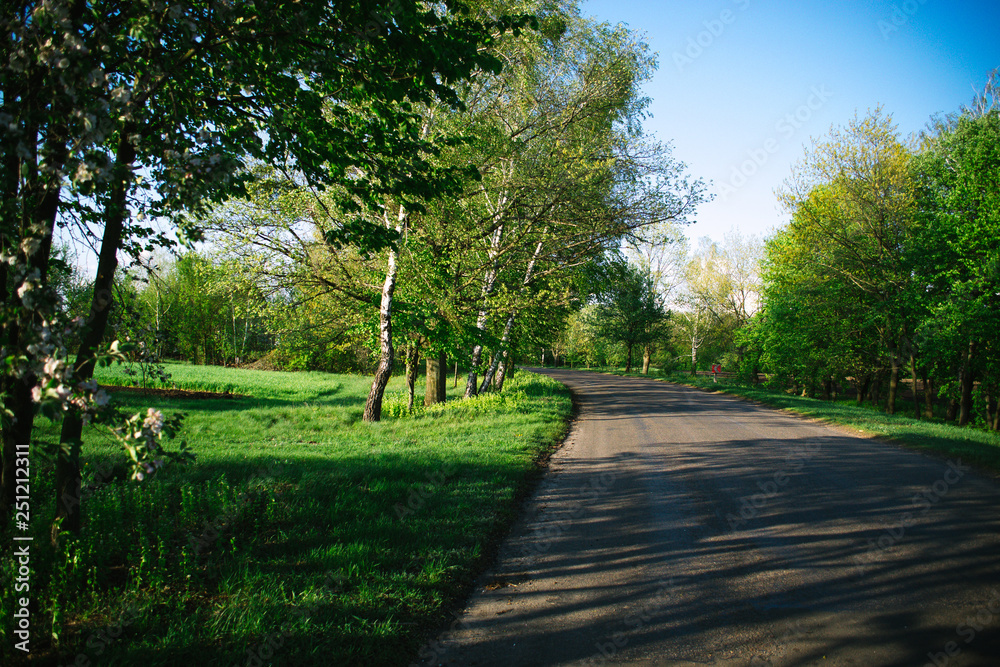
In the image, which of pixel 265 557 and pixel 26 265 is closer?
pixel 26 265

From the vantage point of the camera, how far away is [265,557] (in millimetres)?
4391

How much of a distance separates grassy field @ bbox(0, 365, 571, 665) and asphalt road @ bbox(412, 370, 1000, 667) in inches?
19.2

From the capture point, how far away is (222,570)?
13.3 ft

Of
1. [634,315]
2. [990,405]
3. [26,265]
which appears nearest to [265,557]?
[26,265]

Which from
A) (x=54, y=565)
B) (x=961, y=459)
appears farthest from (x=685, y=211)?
(x=54, y=565)

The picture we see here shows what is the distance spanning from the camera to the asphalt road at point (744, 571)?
3.46 m

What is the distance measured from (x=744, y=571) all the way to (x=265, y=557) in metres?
4.38

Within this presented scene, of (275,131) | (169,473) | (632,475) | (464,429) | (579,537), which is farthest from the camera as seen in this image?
(464,429)

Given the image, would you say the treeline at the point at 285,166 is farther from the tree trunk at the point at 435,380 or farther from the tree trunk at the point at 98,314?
the tree trunk at the point at 435,380

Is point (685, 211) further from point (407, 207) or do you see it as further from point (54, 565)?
point (54, 565)

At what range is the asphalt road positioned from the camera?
346 cm

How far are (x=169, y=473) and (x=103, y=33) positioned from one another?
16.7 ft

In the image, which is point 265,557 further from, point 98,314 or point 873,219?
point 873,219

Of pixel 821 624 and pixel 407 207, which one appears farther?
pixel 407 207
